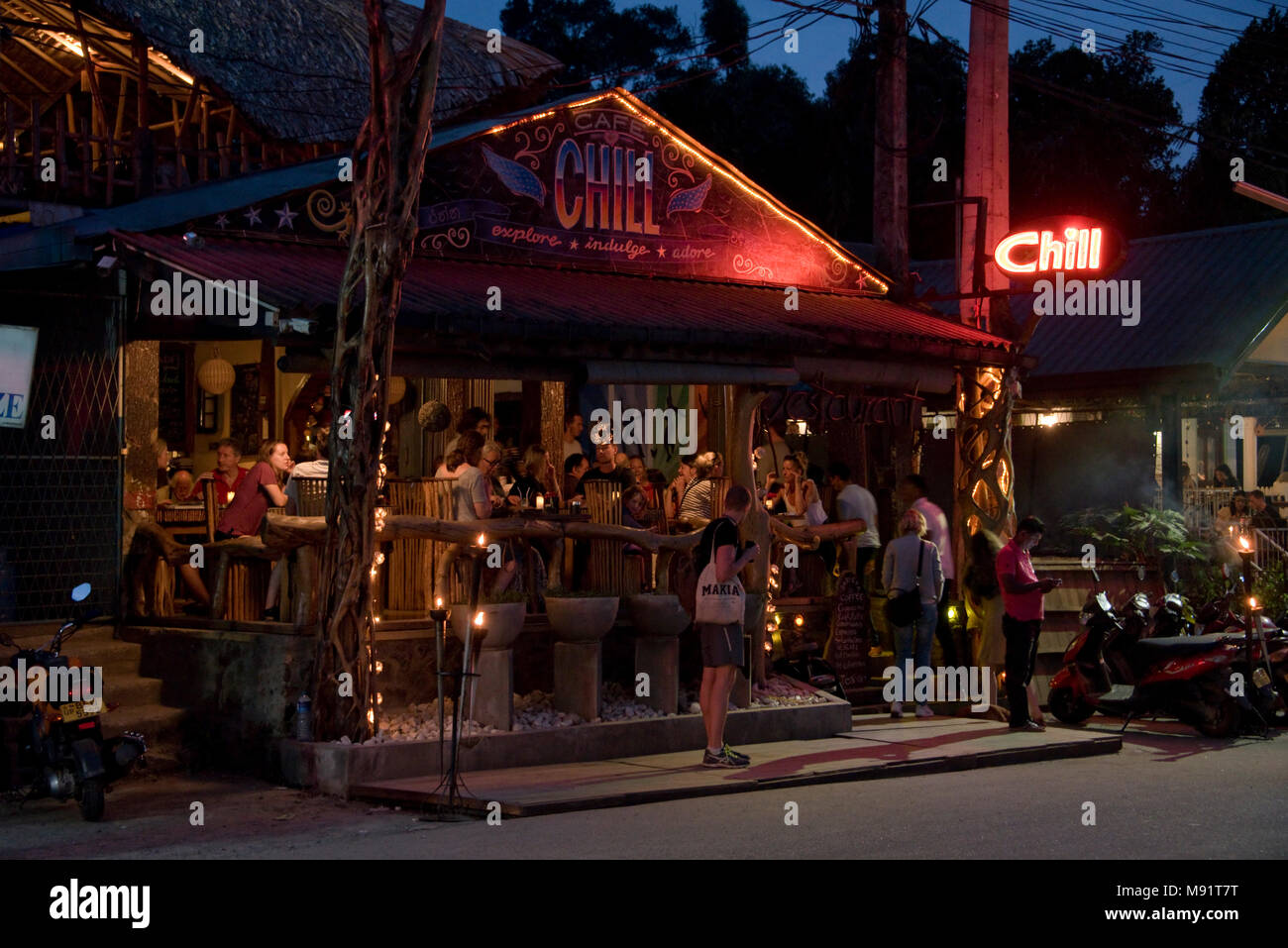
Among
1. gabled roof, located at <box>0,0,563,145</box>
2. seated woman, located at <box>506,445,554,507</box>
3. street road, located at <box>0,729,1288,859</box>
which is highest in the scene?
gabled roof, located at <box>0,0,563,145</box>

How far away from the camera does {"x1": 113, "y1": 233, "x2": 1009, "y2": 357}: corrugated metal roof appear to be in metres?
12.2

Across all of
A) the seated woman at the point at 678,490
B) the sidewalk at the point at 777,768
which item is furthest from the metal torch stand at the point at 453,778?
the seated woman at the point at 678,490

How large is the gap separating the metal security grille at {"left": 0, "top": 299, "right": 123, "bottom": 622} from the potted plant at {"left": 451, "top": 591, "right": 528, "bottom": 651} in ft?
11.4

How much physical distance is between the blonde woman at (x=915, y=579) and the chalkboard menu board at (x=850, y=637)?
663 millimetres

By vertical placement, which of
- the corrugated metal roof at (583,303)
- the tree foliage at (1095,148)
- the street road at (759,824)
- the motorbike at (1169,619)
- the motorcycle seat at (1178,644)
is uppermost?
the tree foliage at (1095,148)

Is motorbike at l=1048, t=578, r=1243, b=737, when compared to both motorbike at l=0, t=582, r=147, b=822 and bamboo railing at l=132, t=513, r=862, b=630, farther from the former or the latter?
motorbike at l=0, t=582, r=147, b=822

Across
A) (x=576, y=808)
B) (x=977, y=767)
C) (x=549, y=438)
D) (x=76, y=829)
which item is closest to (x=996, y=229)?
(x=549, y=438)

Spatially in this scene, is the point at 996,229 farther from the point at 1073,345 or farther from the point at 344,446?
the point at 344,446

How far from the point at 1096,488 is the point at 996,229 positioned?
8.57 meters

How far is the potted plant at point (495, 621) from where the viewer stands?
37.7 ft

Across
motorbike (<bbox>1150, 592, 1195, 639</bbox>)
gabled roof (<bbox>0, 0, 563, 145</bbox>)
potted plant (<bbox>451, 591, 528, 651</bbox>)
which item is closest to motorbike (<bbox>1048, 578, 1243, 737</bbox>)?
motorbike (<bbox>1150, 592, 1195, 639</bbox>)

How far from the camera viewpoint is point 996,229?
17047mm

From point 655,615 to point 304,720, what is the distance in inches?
124

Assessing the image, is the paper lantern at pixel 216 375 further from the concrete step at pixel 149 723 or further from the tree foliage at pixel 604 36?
the tree foliage at pixel 604 36
